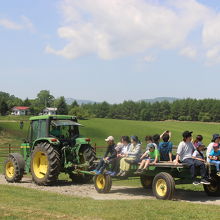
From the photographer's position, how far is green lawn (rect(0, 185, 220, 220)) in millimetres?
7934

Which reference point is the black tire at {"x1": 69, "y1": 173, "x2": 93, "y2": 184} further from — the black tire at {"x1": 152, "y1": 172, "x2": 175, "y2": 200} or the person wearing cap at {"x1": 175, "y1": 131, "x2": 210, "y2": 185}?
the person wearing cap at {"x1": 175, "y1": 131, "x2": 210, "y2": 185}

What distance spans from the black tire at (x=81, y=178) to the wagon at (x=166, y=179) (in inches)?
93.3

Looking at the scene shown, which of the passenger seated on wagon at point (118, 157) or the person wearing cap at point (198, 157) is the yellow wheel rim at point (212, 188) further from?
the passenger seated on wagon at point (118, 157)

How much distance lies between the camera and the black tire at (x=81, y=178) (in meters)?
14.8

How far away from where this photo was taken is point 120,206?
9.15m

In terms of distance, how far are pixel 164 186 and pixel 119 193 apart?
2.07 m

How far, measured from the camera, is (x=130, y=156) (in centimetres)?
1212

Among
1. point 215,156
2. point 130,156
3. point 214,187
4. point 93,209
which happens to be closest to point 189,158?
point 215,156

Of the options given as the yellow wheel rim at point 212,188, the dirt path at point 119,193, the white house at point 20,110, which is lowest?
the dirt path at point 119,193

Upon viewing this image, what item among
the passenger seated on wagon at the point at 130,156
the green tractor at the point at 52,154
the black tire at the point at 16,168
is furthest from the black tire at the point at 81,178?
the passenger seated on wagon at the point at 130,156

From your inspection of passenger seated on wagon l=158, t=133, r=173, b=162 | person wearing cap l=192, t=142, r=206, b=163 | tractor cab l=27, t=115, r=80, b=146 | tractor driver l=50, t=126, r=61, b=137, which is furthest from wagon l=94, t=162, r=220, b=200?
tractor driver l=50, t=126, r=61, b=137

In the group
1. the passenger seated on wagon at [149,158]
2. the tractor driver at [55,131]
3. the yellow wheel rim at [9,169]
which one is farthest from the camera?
the yellow wheel rim at [9,169]

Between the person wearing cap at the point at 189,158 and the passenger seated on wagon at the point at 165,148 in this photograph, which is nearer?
the person wearing cap at the point at 189,158

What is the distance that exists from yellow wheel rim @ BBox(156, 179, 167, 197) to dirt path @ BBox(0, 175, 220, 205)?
55cm
